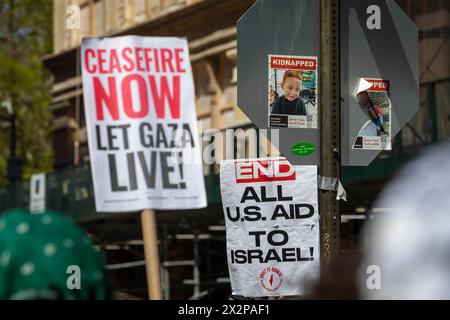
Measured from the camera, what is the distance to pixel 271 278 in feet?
28.5

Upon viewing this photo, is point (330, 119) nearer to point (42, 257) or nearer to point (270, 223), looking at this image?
point (270, 223)

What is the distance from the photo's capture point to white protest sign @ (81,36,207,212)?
12180mm

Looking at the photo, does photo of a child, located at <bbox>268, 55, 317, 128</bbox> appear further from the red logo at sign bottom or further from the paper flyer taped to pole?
the red logo at sign bottom

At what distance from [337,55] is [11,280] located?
424 centimetres

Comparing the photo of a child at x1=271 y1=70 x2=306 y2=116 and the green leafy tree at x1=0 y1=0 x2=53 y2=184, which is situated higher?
the green leafy tree at x1=0 y1=0 x2=53 y2=184

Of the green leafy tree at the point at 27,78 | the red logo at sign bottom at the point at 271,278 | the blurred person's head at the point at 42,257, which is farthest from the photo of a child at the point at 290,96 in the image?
the green leafy tree at the point at 27,78

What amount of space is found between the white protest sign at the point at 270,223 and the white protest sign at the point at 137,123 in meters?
3.41

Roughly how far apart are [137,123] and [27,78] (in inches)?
1195

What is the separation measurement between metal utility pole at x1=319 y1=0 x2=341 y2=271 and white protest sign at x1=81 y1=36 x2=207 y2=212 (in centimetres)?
460

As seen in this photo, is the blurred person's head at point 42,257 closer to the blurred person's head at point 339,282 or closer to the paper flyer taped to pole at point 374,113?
the blurred person's head at point 339,282

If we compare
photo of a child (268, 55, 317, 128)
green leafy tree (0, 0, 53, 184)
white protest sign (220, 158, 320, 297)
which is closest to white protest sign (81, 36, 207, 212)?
white protest sign (220, 158, 320, 297)

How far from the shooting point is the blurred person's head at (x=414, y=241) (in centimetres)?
398

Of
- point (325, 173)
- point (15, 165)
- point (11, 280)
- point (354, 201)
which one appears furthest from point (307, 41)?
point (15, 165)

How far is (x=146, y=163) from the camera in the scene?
12.3 metres
